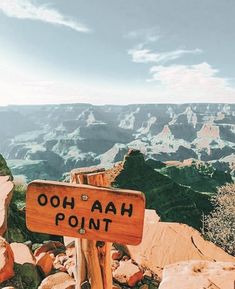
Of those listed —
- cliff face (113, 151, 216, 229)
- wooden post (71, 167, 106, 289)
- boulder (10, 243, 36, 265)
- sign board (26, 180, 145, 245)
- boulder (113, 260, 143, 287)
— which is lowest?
cliff face (113, 151, 216, 229)

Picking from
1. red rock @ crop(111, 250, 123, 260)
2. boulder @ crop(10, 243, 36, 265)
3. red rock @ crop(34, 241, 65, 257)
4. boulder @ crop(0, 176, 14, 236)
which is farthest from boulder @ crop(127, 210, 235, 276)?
boulder @ crop(0, 176, 14, 236)

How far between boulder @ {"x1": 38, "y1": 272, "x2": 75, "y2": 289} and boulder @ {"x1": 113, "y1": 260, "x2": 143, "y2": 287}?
815 mm

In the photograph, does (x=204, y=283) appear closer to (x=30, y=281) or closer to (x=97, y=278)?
(x=97, y=278)

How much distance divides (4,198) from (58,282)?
4.47m

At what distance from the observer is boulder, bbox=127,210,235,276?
7.21 metres

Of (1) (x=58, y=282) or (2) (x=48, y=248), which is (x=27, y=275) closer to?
(1) (x=58, y=282)

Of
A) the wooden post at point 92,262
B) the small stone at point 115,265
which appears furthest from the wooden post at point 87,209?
the small stone at point 115,265

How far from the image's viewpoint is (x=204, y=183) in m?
97.8

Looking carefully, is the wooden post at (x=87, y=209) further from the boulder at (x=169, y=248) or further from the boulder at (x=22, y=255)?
the boulder at (x=169, y=248)

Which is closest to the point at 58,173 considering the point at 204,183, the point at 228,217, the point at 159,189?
the point at 204,183

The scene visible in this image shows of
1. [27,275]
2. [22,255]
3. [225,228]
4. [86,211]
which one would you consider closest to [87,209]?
[86,211]

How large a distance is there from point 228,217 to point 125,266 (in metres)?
25.3

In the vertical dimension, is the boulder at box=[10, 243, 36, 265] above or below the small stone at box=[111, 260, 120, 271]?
above

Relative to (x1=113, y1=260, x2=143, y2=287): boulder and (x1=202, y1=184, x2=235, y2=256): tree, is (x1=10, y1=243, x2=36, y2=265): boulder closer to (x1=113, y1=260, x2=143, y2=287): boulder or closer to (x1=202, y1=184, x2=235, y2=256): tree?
(x1=113, y1=260, x2=143, y2=287): boulder
